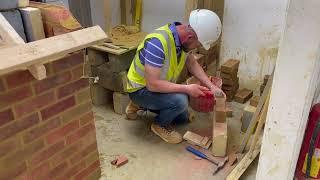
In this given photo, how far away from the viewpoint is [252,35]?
307 cm

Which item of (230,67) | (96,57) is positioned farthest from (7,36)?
(230,67)

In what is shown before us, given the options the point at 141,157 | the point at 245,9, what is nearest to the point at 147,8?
the point at 245,9

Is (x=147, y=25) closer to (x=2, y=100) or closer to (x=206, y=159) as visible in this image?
(x=206, y=159)

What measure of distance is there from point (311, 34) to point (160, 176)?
1.35m

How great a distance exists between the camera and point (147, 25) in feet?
11.6

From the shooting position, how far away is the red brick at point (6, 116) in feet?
4.24

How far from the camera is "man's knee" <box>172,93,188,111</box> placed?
245cm

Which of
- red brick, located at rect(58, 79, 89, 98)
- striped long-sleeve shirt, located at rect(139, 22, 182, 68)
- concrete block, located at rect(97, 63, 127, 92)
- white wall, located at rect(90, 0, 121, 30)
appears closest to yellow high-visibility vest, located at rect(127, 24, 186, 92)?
striped long-sleeve shirt, located at rect(139, 22, 182, 68)

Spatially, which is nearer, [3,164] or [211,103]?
[3,164]

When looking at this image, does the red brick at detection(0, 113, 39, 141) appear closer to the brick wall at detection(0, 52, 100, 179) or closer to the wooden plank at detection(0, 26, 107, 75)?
the brick wall at detection(0, 52, 100, 179)

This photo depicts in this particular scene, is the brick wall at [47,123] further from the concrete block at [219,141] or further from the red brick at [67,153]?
the concrete block at [219,141]

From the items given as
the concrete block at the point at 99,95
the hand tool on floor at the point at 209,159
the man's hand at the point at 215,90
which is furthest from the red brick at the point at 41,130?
the concrete block at the point at 99,95

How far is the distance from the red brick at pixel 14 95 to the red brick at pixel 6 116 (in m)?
0.03

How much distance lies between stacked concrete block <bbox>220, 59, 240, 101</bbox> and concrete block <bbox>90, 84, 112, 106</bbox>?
110cm
